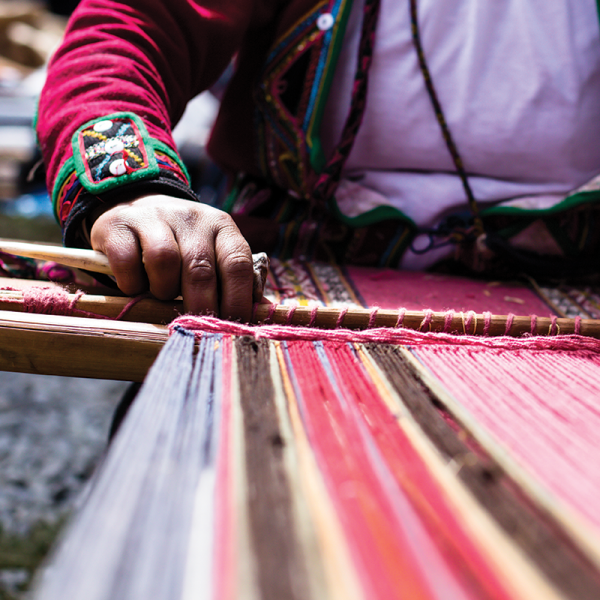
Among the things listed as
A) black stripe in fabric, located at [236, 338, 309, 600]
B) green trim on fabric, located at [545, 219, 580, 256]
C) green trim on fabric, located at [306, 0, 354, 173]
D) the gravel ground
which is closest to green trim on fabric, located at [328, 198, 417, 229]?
green trim on fabric, located at [306, 0, 354, 173]

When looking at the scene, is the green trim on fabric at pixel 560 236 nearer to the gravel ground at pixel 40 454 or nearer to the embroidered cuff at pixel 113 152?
the embroidered cuff at pixel 113 152

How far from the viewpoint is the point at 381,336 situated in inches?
21.2

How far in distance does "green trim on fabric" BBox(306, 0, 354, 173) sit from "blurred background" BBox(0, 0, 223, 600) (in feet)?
1.48

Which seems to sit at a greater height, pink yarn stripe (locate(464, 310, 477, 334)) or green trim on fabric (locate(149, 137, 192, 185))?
green trim on fabric (locate(149, 137, 192, 185))

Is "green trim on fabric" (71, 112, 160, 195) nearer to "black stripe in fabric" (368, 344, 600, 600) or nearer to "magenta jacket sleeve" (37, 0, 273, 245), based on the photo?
"magenta jacket sleeve" (37, 0, 273, 245)

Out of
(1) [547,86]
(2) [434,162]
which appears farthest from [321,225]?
(1) [547,86]

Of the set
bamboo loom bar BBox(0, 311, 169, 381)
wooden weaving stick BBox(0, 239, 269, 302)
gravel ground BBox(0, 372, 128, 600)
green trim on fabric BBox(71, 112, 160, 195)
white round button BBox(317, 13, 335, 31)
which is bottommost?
gravel ground BBox(0, 372, 128, 600)

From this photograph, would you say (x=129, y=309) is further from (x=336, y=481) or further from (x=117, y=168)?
(x=336, y=481)

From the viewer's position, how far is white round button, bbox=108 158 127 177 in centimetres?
57

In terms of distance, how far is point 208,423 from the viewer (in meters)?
0.37

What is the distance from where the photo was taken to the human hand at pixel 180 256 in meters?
→ 0.50

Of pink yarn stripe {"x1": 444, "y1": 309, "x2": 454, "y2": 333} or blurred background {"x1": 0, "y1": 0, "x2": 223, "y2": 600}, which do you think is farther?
blurred background {"x1": 0, "y1": 0, "x2": 223, "y2": 600}

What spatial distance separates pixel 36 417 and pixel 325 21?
1286 millimetres

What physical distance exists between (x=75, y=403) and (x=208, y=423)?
1302mm
